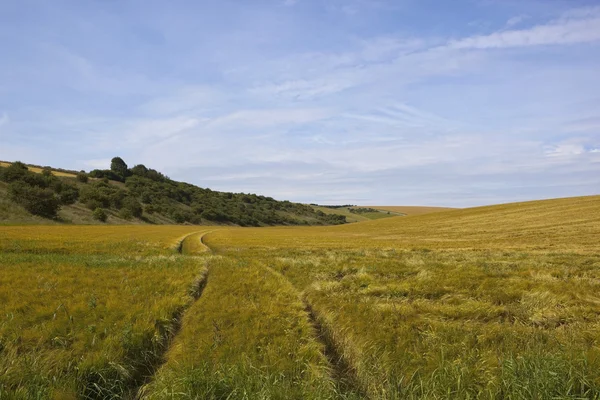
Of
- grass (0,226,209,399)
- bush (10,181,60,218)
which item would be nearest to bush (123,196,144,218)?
bush (10,181,60,218)

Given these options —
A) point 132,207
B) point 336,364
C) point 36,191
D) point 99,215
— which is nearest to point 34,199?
point 36,191

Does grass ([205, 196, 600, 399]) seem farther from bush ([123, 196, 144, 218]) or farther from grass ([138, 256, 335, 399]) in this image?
bush ([123, 196, 144, 218])

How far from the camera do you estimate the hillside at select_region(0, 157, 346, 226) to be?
8038cm

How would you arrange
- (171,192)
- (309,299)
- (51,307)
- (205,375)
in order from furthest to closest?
1. (171,192)
2. (309,299)
3. (51,307)
4. (205,375)

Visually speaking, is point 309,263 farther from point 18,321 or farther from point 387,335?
point 18,321

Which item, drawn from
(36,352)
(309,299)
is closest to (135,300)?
(36,352)

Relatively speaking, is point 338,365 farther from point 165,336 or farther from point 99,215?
point 99,215

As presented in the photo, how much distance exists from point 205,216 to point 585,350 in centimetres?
15048

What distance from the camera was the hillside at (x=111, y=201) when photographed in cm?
8038

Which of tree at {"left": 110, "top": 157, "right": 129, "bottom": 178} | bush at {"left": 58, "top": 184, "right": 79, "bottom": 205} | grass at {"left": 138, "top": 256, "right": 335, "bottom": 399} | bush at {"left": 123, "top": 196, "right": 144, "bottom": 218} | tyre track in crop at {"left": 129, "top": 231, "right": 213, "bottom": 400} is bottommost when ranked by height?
tyre track in crop at {"left": 129, "top": 231, "right": 213, "bottom": 400}

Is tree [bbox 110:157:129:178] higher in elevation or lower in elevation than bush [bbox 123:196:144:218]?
higher

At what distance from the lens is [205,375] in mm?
7133

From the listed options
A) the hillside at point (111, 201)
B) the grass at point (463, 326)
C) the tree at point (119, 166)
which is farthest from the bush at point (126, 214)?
the grass at point (463, 326)

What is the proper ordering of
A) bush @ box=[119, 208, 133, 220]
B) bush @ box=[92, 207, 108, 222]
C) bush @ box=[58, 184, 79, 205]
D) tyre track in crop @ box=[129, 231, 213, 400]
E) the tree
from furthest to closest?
the tree, bush @ box=[119, 208, 133, 220], bush @ box=[58, 184, 79, 205], bush @ box=[92, 207, 108, 222], tyre track in crop @ box=[129, 231, 213, 400]
